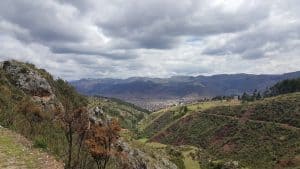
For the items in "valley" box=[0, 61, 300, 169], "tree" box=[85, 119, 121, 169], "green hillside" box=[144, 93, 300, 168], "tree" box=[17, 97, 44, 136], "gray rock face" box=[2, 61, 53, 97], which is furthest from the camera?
"green hillside" box=[144, 93, 300, 168]

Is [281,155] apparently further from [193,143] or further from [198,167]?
[193,143]

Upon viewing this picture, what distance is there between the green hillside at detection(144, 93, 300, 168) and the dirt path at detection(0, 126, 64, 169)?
326ft

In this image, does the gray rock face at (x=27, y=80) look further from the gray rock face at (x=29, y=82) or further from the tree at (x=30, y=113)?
the tree at (x=30, y=113)

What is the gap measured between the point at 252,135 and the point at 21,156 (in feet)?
473

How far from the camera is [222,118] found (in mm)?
189125

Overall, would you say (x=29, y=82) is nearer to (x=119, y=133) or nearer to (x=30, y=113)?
(x=30, y=113)

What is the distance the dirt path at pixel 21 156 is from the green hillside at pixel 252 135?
9939cm

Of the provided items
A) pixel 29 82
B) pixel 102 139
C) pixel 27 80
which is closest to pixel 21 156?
pixel 102 139

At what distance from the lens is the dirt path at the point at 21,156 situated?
16.2 m

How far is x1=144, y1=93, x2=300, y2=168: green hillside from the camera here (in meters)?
125

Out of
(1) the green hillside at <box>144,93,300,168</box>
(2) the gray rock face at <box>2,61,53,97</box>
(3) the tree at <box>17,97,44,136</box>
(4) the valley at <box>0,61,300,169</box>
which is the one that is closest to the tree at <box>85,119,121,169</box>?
(4) the valley at <box>0,61,300,169</box>

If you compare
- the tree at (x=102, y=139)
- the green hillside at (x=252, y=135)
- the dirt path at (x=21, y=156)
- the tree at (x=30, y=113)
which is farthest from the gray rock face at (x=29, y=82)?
the green hillside at (x=252, y=135)

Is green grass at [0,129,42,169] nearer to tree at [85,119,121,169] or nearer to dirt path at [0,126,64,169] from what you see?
dirt path at [0,126,64,169]

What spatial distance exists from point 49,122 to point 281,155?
4089 inches
